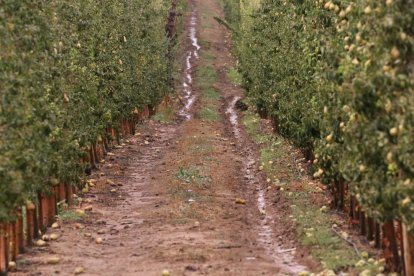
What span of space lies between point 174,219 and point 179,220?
0.63ft

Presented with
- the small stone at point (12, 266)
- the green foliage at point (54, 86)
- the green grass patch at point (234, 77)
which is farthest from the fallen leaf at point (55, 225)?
the green grass patch at point (234, 77)

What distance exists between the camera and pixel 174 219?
15.8 meters

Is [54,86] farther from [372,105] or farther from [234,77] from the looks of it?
[234,77]

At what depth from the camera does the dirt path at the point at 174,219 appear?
12.3 m

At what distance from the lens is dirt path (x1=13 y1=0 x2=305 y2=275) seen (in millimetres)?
12289

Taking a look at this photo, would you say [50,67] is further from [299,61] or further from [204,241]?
[299,61]

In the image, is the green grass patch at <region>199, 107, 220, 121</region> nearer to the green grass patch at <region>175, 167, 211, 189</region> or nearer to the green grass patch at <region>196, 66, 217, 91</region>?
the green grass patch at <region>196, 66, 217, 91</region>

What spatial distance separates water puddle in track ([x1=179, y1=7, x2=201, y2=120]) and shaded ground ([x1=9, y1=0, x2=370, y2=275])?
13.7 m

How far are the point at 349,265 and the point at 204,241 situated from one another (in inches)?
115

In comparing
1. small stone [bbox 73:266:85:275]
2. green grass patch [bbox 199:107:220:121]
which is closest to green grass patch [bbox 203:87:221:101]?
green grass patch [bbox 199:107:220:121]

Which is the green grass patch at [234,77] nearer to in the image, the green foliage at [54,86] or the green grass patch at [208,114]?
the green grass patch at [208,114]

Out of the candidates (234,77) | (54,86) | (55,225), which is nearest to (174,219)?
(55,225)

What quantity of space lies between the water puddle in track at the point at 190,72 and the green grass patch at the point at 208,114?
28.6 inches

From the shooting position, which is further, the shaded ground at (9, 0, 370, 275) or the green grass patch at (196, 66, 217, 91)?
the green grass patch at (196, 66, 217, 91)
